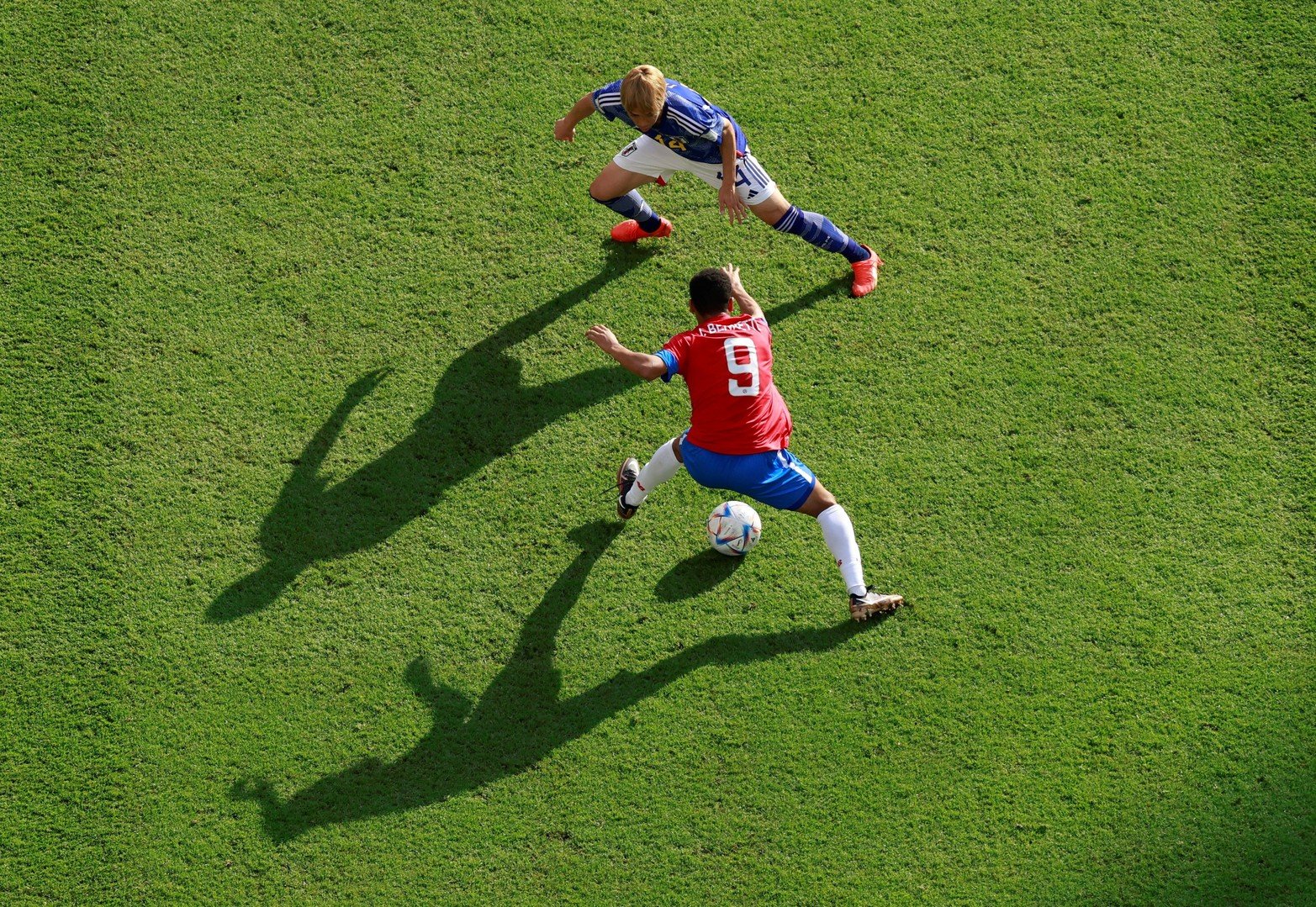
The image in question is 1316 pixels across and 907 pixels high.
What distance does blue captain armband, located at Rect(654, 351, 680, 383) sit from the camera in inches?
197

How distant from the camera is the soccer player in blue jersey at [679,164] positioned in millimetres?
5348

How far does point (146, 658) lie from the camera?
544 cm

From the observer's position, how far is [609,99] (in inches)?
219

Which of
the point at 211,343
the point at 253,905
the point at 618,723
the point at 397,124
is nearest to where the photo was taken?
the point at 253,905

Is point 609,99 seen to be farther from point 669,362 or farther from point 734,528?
point 734,528

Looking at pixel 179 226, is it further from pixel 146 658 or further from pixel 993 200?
pixel 993 200

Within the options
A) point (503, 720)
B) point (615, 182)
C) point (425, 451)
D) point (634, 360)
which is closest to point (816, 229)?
point (615, 182)

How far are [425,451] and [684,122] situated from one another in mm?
2493

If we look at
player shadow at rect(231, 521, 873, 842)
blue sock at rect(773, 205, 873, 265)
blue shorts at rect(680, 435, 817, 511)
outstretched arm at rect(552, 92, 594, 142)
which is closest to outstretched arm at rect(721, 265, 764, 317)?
blue shorts at rect(680, 435, 817, 511)

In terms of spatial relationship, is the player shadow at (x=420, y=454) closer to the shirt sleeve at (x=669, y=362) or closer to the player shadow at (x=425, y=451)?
the player shadow at (x=425, y=451)

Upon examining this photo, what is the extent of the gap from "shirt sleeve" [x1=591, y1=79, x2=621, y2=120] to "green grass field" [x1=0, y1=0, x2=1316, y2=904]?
39.9 inches

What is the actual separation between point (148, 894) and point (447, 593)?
2125 mm

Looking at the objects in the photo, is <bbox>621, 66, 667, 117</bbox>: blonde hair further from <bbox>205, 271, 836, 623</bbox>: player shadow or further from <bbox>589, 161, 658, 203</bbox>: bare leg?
<bbox>205, 271, 836, 623</bbox>: player shadow

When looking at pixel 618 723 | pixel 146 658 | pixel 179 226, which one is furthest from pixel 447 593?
pixel 179 226
